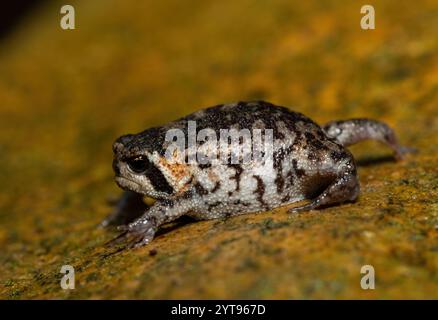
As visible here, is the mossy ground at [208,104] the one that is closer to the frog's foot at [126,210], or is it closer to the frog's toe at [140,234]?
the frog's toe at [140,234]

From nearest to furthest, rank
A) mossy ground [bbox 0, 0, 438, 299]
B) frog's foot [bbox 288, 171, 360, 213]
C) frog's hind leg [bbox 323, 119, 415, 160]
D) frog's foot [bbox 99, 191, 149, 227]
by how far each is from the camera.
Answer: mossy ground [bbox 0, 0, 438, 299] → frog's foot [bbox 288, 171, 360, 213] → frog's hind leg [bbox 323, 119, 415, 160] → frog's foot [bbox 99, 191, 149, 227]

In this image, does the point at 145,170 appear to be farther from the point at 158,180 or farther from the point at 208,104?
the point at 208,104

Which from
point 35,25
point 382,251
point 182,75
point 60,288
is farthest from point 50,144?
point 35,25

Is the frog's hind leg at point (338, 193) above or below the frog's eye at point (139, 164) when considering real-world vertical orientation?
below

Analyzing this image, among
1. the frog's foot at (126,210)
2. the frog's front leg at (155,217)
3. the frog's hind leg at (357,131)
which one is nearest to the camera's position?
the frog's front leg at (155,217)

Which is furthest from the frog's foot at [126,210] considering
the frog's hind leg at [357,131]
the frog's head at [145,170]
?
the frog's hind leg at [357,131]

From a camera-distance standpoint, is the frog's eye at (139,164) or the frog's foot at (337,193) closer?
the frog's foot at (337,193)

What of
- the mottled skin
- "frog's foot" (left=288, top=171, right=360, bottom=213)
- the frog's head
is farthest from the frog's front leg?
"frog's foot" (left=288, top=171, right=360, bottom=213)

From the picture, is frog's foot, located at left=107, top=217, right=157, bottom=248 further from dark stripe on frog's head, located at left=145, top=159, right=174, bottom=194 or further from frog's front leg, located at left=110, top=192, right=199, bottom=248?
dark stripe on frog's head, located at left=145, top=159, right=174, bottom=194
